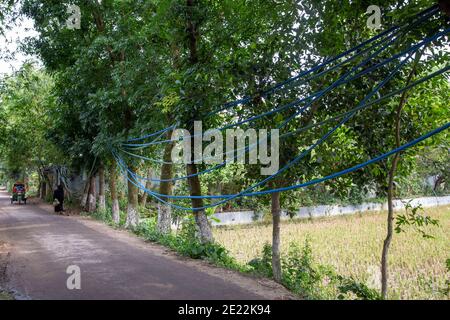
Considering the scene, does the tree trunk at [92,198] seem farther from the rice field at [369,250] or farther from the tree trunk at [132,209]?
the rice field at [369,250]

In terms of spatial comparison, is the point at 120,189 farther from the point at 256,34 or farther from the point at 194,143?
the point at 256,34

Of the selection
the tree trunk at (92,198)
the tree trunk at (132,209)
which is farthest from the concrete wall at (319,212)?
the tree trunk at (132,209)

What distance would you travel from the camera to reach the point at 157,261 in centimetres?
826

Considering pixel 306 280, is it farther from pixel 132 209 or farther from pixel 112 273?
pixel 132 209

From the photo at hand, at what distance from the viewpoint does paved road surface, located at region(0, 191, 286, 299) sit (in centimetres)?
596

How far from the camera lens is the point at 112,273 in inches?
280

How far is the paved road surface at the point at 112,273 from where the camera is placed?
19.6ft

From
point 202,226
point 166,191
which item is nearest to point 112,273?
point 202,226

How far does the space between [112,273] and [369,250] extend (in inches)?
418

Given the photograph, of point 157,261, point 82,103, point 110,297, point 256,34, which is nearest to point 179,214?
point 82,103

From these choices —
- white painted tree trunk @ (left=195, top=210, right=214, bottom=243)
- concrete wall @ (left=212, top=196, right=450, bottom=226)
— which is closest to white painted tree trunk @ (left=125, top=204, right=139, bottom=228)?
white painted tree trunk @ (left=195, top=210, right=214, bottom=243)

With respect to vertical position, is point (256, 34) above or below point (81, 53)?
below
